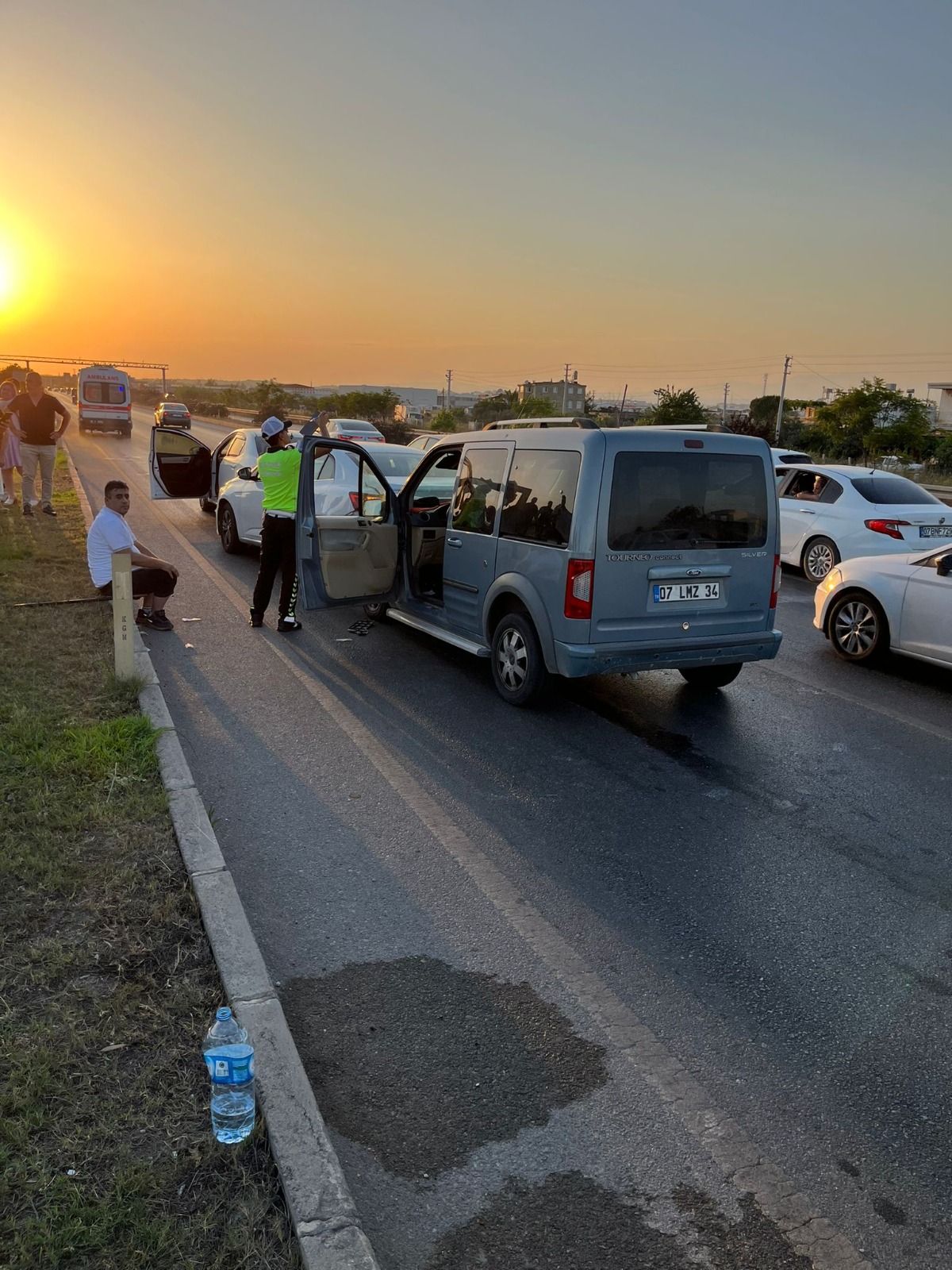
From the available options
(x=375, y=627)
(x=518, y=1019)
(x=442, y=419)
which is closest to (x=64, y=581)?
(x=375, y=627)

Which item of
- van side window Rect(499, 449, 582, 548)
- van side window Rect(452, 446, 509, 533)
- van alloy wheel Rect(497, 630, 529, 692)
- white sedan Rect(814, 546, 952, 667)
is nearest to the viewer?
van side window Rect(499, 449, 582, 548)

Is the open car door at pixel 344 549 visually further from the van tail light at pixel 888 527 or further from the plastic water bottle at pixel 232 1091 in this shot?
the van tail light at pixel 888 527

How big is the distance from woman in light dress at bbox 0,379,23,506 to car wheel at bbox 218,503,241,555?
3.89 metres

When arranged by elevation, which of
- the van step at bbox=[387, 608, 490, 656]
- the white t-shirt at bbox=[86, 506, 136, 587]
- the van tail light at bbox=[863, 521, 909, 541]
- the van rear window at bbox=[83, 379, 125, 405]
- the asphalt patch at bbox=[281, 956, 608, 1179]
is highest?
the van rear window at bbox=[83, 379, 125, 405]

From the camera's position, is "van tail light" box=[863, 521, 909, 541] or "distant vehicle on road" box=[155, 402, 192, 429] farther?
"distant vehicle on road" box=[155, 402, 192, 429]

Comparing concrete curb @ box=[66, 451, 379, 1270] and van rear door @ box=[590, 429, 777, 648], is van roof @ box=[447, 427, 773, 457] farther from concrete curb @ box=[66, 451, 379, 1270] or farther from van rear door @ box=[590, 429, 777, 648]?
concrete curb @ box=[66, 451, 379, 1270]

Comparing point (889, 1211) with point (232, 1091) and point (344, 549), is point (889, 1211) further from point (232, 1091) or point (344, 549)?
point (344, 549)

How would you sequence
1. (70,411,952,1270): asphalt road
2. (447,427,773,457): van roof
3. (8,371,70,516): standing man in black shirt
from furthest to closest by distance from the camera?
(8,371,70,516): standing man in black shirt → (447,427,773,457): van roof → (70,411,952,1270): asphalt road

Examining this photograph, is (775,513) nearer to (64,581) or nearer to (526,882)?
(526,882)

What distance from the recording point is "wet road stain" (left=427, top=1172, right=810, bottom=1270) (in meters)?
2.44

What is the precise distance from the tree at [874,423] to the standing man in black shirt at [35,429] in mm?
46426

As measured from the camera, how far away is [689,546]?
6496 millimetres

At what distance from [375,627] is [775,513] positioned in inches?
163

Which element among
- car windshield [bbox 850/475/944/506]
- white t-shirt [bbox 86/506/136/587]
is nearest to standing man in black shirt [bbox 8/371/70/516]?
white t-shirt [bbox 86/506/136/587]
